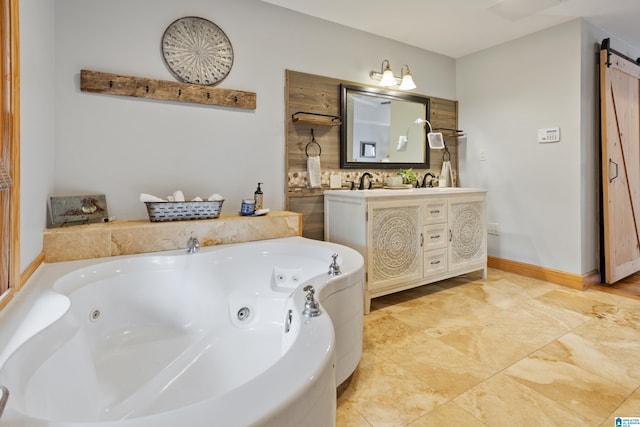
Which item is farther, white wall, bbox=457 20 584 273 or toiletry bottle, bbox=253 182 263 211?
white wall, bbox=457 20 584 273

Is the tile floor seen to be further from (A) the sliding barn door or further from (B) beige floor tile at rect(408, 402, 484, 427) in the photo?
(A) the sliding barn door

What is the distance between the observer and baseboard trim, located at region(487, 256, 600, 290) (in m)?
2.95

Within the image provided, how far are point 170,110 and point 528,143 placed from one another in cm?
311

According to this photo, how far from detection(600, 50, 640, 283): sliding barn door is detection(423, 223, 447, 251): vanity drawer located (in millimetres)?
1445

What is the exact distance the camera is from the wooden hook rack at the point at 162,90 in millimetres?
2041

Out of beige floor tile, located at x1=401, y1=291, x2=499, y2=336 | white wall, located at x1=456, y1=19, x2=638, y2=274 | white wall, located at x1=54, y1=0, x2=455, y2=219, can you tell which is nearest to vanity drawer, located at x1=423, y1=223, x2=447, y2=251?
beige floor tile, located at x1=401, y1=291, x2=499, y2=336

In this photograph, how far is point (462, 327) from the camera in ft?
7.23

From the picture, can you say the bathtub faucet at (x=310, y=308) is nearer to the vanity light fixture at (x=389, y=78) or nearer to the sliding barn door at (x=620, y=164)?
the vanity light fixture at (x=389, y=78)

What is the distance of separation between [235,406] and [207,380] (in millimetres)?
1047

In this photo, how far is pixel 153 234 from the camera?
1978mm

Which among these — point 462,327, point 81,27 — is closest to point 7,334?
point 81,27

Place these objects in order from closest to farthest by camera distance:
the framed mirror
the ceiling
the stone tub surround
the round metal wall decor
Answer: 1. the stone tub surround
2. the round metal wall decor
3. the ceiling
4. the framed mirror

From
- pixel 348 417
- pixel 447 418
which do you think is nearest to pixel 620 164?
pixel 447 418

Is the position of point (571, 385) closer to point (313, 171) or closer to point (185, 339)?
point (185, 339)
